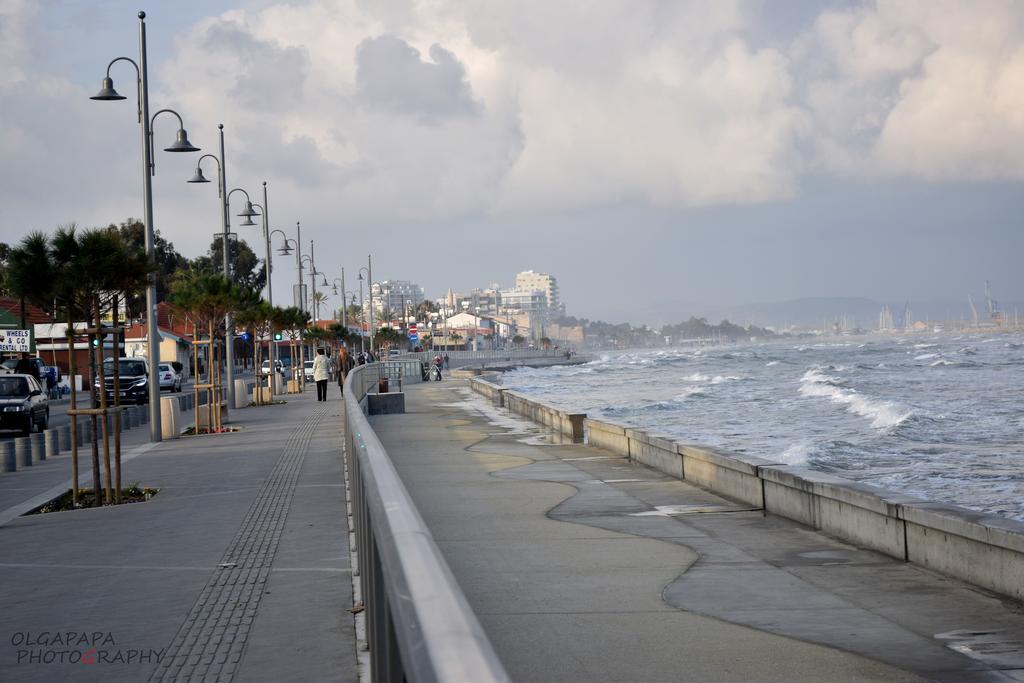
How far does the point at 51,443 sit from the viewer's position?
73.2 feet

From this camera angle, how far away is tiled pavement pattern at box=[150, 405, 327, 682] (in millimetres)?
6199

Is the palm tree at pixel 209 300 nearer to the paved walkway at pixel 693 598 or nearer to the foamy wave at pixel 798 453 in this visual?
the foamy wave at pixel 798 453

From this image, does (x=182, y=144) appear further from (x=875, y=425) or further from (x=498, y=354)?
(x=498, y=354)

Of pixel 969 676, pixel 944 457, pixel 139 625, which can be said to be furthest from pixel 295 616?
pixel 944 457

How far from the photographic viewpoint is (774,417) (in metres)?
39.1

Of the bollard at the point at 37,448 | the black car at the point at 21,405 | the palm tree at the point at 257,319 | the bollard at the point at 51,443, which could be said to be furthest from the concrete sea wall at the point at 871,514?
the palm tree at the point at 257,319

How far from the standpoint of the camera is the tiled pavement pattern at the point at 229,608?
6.20 m

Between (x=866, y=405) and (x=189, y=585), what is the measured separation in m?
35.3

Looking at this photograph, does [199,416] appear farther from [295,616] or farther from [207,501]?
[295,616]

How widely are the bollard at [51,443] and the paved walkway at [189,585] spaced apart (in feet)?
21.1

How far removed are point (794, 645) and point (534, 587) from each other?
2.26 meters

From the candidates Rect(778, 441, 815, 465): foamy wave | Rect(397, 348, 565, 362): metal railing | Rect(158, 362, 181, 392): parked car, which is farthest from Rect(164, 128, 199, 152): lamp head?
Rect(397, 348, 565, 362): metal railing

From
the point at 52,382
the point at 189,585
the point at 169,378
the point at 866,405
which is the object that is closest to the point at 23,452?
the point at 189,585

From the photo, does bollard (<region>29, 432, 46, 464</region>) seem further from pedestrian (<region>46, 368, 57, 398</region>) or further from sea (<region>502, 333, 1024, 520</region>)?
pedestrian (<region>46, 368, 57, 398</region>)
